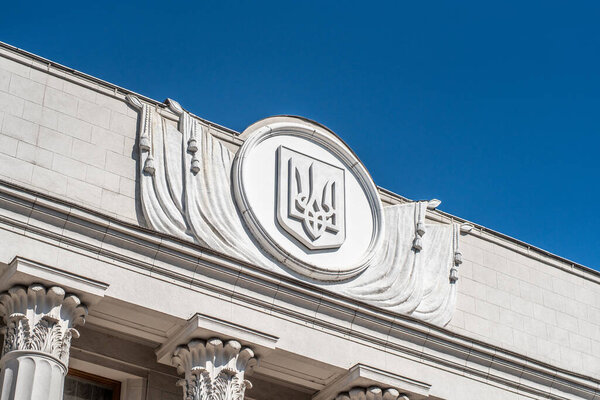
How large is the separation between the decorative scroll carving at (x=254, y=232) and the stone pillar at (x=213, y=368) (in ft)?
5.48

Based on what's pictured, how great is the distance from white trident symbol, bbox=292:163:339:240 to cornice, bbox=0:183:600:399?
4.26 feet

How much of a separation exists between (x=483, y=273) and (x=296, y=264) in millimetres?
4622

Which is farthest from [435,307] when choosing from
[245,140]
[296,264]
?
[245,140]

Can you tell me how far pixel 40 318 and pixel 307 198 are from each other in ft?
18.3

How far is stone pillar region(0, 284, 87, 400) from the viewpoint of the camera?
17734 mm

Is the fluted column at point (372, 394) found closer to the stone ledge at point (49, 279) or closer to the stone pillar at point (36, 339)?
the stone ledge at point (49, 279)

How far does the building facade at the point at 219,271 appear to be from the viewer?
19000 mm

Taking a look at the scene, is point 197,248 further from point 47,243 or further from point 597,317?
point 597,317

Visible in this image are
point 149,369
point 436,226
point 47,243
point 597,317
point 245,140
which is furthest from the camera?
point 597,317

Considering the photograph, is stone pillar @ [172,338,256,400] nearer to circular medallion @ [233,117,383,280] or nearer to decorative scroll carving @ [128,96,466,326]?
decorative scroll carving @ [128,96,466,326]

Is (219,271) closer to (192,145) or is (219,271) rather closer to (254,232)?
(254,232)

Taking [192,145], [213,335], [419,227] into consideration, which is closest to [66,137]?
[192,145]

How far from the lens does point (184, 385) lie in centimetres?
1959

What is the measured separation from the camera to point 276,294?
20.7 m
